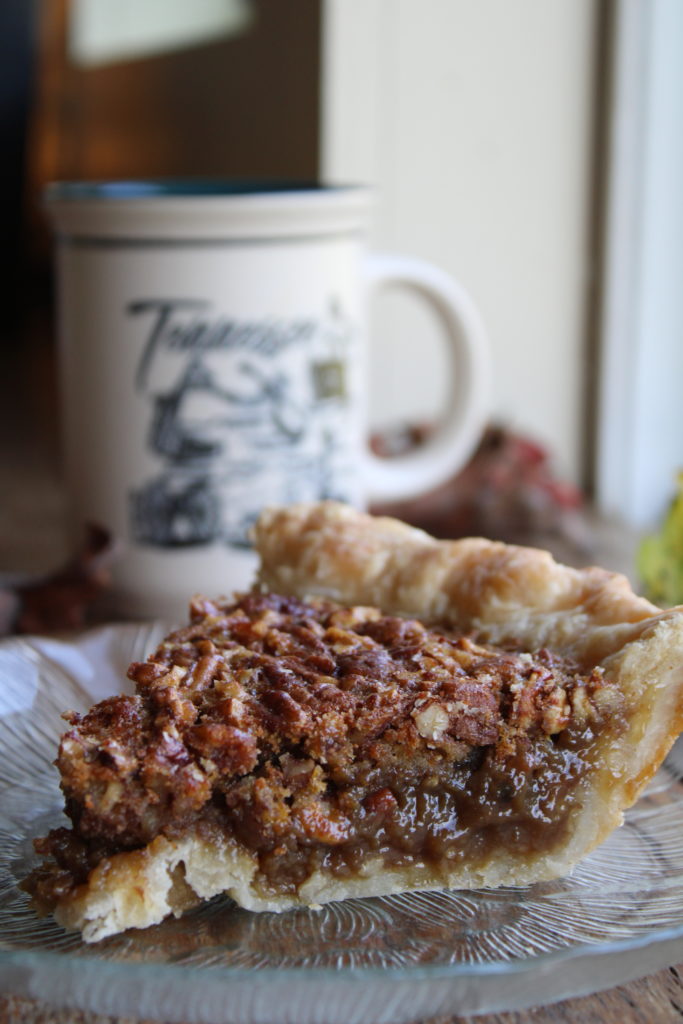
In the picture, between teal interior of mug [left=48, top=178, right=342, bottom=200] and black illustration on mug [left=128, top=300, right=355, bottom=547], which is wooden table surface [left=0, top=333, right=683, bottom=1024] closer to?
black illustration on mug [left=128, top=300, right=355, bottom=547]

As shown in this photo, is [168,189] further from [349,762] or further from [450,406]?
[349,762]

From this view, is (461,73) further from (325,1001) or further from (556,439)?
(325,1001)

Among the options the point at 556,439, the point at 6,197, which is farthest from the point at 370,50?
the point at 6,197

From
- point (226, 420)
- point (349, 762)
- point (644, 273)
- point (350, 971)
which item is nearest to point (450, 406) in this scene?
point (226, 420)

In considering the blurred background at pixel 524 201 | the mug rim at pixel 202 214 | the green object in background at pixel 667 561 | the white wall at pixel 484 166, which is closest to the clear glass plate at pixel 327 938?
the green object in background at pixel 667 561

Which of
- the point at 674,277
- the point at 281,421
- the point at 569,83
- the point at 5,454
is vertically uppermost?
the point at 569,83

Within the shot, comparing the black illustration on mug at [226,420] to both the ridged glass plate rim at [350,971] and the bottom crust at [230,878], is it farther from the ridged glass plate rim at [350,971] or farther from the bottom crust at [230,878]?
the ridged glass plate rim at [350,971]

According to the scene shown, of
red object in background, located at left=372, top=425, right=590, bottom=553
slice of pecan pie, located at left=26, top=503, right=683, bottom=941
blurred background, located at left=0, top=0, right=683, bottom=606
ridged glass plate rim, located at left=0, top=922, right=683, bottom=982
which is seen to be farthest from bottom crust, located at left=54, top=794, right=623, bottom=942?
blurred background, located at left=0, top=0, right=683, bottom=606
